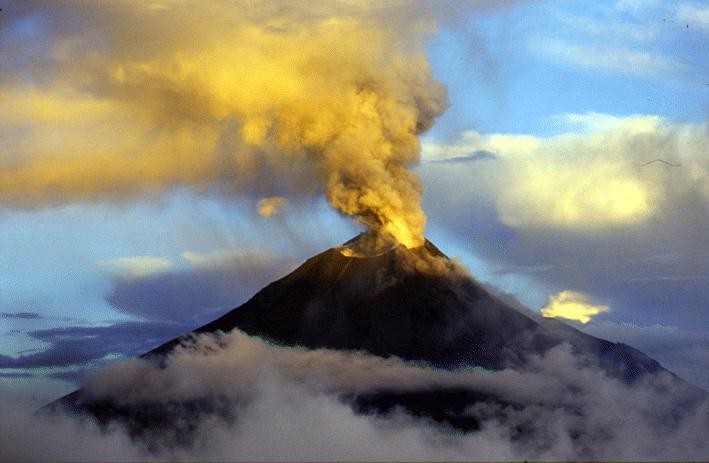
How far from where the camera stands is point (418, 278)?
179375mm

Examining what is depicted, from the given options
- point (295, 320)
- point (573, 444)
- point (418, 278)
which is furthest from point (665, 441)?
point (295, 320)

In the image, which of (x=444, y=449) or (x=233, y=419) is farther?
(x=233, y=419)

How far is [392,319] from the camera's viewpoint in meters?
182

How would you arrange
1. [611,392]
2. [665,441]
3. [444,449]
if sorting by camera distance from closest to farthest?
[444,449], [665,441], [611,392]

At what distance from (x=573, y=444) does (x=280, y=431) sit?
38.3 meters

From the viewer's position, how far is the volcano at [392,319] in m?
179

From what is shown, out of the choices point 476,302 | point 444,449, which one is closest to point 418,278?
point 476,302

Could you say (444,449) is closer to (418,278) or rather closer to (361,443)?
(361,443)

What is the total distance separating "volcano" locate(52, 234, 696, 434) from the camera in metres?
179

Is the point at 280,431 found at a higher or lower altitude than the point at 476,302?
lower

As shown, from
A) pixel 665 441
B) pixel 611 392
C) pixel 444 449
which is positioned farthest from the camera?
pixel 611 392

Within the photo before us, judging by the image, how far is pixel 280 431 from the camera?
189 metres

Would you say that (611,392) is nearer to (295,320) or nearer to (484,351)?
(484,351)

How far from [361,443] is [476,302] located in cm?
2593
